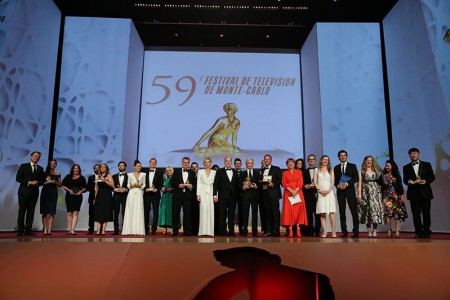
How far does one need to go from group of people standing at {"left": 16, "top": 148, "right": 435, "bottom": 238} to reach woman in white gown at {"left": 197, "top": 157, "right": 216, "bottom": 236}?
0.06 ft

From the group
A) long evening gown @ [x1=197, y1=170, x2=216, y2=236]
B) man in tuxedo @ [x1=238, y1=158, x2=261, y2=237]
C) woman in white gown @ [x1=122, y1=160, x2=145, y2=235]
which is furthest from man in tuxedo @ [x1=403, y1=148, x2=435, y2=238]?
woman in white gown @ [x1=122, y1=160, x2=145, y2=235]

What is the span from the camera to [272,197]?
6832mm

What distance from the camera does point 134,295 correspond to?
3.03m

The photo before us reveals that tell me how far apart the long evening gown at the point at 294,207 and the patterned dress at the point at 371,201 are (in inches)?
40.4

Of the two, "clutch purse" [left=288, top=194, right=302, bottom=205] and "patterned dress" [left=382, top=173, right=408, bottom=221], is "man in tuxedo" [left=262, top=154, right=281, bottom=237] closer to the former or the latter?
"clutch purse" [left=288, top=194, right=302, bottom=205]

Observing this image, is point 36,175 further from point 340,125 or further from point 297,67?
point 297,67

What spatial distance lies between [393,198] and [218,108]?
6.21 m

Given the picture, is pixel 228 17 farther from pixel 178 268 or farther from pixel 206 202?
pixel 178 268

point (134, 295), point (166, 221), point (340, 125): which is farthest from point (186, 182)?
point (340, 125)

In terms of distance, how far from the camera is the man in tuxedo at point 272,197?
6.78 m

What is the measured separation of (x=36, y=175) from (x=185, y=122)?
5212 mm

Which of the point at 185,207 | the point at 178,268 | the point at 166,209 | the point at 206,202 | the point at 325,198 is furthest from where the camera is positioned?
the point at 166,209

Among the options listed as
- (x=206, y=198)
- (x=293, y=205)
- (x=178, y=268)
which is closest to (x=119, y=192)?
(x=206, y=198)

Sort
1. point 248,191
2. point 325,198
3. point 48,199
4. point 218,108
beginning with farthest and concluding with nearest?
1. point 218,108
2. point 248,191
3. point 48,199
4. point 325,198
